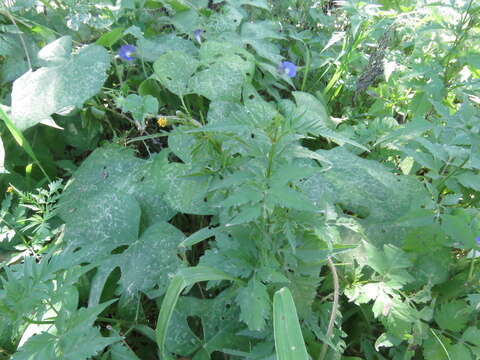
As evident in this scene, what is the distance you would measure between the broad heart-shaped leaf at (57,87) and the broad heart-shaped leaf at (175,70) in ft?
0.61

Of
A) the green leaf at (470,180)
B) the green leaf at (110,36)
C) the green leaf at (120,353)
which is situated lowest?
the green leaf at (120,353)

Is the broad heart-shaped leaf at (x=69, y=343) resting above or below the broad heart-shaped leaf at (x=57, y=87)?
below

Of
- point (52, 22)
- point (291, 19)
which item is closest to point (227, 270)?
point (52, 22)

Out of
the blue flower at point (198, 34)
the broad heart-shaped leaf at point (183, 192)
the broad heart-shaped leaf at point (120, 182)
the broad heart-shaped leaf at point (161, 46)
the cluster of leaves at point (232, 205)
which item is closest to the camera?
the cluster of leaves at point (232, 205)

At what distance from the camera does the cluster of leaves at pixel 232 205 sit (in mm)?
844

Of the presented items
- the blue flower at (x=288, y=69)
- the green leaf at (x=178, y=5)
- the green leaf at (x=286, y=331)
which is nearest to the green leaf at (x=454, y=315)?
the green leaf at (x=286, y=331)

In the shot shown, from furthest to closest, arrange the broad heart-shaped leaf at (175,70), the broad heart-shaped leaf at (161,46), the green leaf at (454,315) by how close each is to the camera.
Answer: the broad heart-shaped leaf at (161,46) < the broad heart-shaped leaf at (175,70) < the green leaf at (454,315)

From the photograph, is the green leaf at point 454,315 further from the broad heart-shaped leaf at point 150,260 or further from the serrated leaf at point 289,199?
the broad heart-shaped leaf at point 150,260

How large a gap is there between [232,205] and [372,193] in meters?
0.55

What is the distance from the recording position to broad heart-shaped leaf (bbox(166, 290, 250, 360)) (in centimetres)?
98

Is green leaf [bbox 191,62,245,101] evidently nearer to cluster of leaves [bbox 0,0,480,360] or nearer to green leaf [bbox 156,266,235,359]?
cluster of leaves [bbox 0,0,480,360]

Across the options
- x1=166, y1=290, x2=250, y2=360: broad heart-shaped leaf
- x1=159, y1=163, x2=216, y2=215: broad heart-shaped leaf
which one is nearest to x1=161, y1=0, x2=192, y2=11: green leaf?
x1=159, y1=163, x2=216, y2=215: broad heart-shaped leaf

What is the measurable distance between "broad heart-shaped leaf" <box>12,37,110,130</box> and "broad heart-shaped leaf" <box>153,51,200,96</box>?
0.61 feet

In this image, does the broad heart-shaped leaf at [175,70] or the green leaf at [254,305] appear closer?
the green leaf at [254,305]
